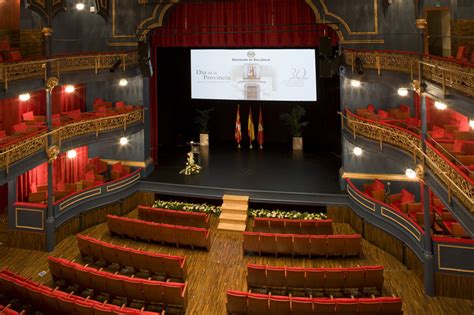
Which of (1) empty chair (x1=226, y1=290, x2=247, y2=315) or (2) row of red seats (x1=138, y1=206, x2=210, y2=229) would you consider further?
(2) row of red seats (x1=138, y1=206, x2=210, y2=229)

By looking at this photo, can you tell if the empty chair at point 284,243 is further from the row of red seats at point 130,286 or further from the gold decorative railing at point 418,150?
the gold decorative railing at point 418,150

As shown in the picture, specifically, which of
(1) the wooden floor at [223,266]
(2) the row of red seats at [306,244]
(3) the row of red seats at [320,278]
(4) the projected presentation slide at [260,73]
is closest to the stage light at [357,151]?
(1) the wooden floor at [223,266]

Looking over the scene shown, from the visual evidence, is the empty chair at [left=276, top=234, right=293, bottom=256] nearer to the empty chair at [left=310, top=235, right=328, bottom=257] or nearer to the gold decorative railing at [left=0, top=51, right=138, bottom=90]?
the empty chair at [left=310, top=235, right=328, bottom=257]

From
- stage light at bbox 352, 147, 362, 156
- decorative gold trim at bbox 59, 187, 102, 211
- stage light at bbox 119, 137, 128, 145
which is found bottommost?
decorative gold trim at bbox 59, 187, 102, 211

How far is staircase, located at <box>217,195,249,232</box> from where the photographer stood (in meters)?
15.1

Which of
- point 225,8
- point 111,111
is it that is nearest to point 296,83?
point 225,8

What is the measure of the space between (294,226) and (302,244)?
1.37m

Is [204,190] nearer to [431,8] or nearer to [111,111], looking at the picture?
[111,111]

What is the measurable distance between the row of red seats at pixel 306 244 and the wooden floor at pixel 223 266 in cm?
24

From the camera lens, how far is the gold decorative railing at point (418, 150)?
839 centimetres

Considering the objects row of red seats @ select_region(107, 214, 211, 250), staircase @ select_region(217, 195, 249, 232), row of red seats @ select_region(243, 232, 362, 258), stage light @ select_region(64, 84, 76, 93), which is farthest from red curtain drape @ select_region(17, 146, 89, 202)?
row of red seats @ select_region(243, 232, 362, 258)

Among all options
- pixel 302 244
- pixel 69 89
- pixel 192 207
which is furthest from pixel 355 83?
pixel 69 89

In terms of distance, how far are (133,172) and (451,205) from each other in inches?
477

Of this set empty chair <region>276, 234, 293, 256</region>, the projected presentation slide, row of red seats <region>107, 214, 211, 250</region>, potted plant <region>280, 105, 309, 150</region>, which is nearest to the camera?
empty chair <region>276, 234, 293, 256</region>
